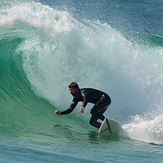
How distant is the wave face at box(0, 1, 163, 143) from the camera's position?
9578mm

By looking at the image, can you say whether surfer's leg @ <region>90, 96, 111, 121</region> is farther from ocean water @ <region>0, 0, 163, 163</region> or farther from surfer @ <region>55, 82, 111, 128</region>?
ocean water @ <region>0, 0, 163, 163</region>

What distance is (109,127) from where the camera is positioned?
7398mm

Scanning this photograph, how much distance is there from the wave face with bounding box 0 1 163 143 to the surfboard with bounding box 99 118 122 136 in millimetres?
1354

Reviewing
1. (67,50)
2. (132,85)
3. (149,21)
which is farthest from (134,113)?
(149,21)

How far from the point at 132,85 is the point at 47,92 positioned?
274cm

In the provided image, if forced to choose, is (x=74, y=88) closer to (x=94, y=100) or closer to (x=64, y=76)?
(x=94, y=100)

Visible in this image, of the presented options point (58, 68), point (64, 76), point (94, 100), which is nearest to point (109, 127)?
point (94, 100)

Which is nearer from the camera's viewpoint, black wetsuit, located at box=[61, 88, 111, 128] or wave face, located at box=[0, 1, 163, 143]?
black wetsuit, located at box=[61, 88, 111, 128]

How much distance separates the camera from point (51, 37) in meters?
10.1

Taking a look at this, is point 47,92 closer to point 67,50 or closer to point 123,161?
point 67,50

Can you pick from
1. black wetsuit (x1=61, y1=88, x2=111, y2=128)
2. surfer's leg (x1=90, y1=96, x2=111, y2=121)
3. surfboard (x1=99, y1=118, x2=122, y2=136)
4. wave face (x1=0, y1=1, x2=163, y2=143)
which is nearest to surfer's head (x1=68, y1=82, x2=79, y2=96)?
black wetsuit (x1=61, y1=88, x2=111, y2=128)

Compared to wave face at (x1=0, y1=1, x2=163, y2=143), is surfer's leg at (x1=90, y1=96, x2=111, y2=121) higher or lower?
lower

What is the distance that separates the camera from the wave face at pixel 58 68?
31.4 feet

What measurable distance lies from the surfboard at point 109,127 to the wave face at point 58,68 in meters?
1.35
